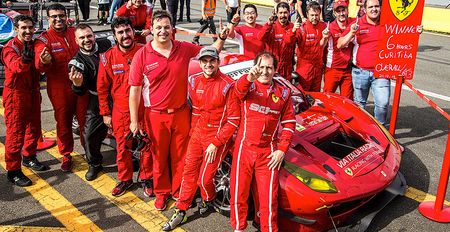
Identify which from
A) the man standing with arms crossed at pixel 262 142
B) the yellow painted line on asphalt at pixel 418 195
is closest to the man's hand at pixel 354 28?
the yellow painted line on asphalt at pixel 418 195

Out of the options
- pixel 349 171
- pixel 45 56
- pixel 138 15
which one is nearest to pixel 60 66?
pixel 45 56

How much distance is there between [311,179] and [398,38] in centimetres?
254

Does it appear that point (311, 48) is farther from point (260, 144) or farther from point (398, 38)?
Answer: point (260, 144)

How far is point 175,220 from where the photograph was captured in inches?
166

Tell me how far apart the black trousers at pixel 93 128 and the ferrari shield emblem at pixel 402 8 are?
11.7ft

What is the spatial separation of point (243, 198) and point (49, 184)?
2.40 metres

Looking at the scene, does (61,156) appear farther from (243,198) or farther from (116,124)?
(243,198)

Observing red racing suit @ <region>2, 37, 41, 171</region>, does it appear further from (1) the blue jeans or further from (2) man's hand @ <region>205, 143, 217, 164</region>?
(1) the blue jeans

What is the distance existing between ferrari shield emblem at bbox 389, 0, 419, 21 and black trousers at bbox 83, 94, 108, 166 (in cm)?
356

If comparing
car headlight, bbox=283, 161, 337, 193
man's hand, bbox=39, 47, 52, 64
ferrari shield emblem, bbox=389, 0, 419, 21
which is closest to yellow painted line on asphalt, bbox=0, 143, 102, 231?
man's hand, bbox=39, 47, 52, 64

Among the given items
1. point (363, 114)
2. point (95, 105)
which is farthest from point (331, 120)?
point (95, 105)

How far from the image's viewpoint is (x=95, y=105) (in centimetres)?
502

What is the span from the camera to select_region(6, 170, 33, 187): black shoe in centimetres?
497


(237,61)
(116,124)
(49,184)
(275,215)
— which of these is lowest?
(49,184)
